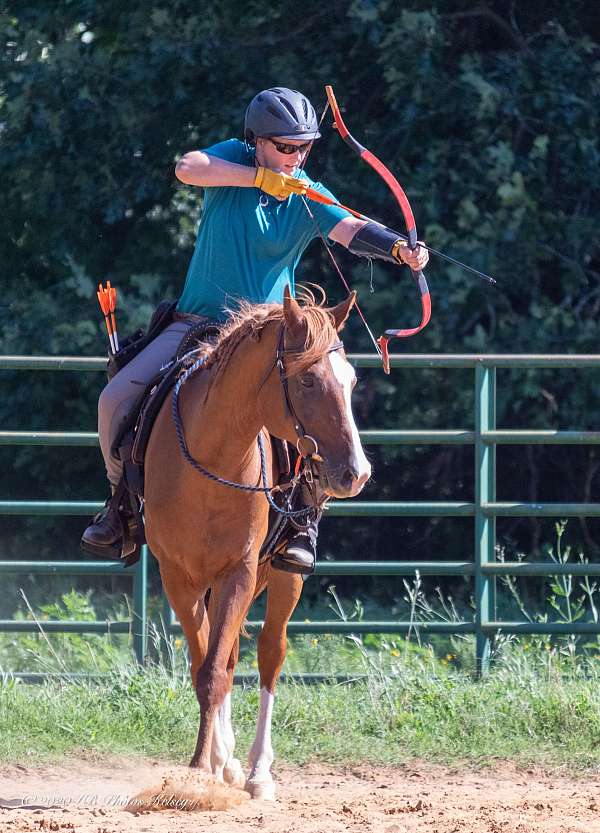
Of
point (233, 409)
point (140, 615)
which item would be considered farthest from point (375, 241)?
point (140, 615)

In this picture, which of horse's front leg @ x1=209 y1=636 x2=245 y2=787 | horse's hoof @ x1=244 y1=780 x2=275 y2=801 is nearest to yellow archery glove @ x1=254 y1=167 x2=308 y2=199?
horse's front leg @ x1=209 y1=636 x2=245 y2=787

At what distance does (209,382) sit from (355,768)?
6.29 feet

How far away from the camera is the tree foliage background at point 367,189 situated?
9.85 m

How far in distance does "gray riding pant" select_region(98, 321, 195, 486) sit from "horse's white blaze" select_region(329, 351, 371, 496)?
96cm

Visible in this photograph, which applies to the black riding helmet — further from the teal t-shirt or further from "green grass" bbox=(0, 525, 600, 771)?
"green grass" bbox=(0, 525, 600, 771)

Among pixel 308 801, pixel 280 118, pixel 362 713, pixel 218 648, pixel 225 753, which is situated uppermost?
pixel 280 118

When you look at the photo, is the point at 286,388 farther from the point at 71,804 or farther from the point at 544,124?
the point at 544,124

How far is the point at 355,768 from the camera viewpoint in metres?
5.70

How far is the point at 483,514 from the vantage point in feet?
21.9

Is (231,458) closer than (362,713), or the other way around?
(231,458)

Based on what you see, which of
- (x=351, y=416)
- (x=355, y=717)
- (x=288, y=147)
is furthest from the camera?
(x=355, y=717)

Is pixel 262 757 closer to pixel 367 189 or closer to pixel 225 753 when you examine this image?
pixel 225 753

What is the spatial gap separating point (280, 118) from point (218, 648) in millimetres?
1854

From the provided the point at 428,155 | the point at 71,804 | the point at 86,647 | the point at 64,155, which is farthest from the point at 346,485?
the point at 64,155
